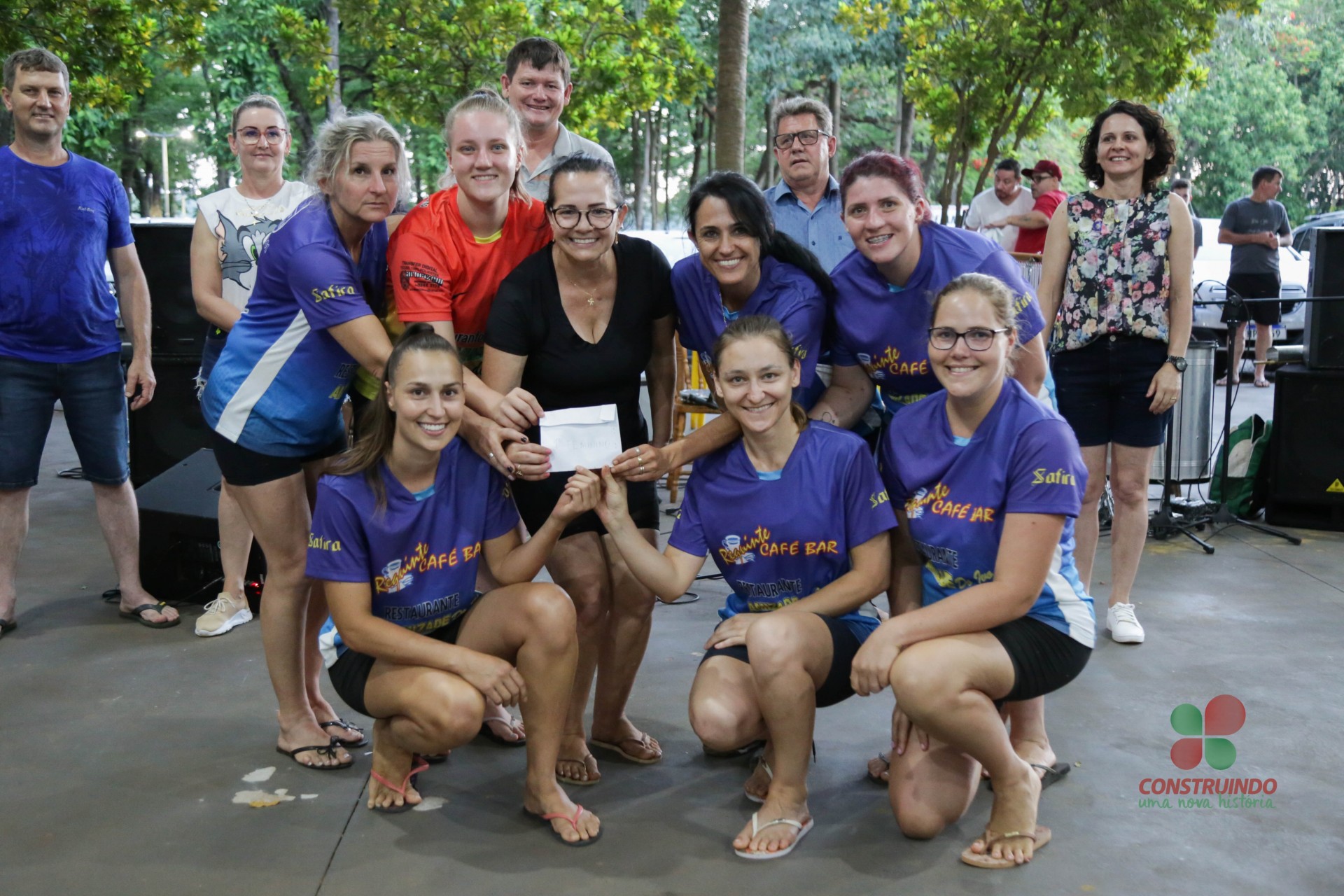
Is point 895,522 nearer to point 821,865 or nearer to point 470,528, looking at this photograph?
point 821,865

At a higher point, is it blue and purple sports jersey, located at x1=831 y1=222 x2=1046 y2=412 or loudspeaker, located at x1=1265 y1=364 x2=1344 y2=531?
blue and purple sports jersey, located at x1=831 y1=222 x2=1046 y2=412

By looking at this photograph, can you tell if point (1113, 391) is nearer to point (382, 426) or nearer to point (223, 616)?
point (382, 426)

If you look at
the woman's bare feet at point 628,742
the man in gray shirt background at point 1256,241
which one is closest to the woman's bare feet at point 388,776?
the woman's bare feet at point 628,742

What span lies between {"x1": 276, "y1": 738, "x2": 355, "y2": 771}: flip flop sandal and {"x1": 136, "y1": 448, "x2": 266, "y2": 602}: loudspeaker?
1.56 metres

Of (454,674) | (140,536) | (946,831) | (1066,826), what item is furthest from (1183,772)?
(140,536)

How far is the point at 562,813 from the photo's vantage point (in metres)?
2.62

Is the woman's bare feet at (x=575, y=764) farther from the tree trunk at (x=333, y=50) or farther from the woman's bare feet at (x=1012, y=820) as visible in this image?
the tree trunk at (x=333, y=50)

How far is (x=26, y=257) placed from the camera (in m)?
4.03

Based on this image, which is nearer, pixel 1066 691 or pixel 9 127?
pixel 1066 691

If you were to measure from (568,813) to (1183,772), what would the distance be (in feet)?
5.19

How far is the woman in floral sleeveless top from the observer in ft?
12.8

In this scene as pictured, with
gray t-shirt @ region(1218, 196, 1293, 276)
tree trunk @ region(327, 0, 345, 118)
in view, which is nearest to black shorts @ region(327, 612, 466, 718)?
Answer: tree trunk @ region(327, 0, 345, 118)

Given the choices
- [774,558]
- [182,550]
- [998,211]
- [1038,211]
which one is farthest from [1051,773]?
[998,211]

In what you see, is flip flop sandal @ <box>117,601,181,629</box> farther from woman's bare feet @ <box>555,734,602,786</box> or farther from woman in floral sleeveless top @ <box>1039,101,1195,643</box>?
woman in floral sleeveless top @ <box>1039,101,1195,643</box>
